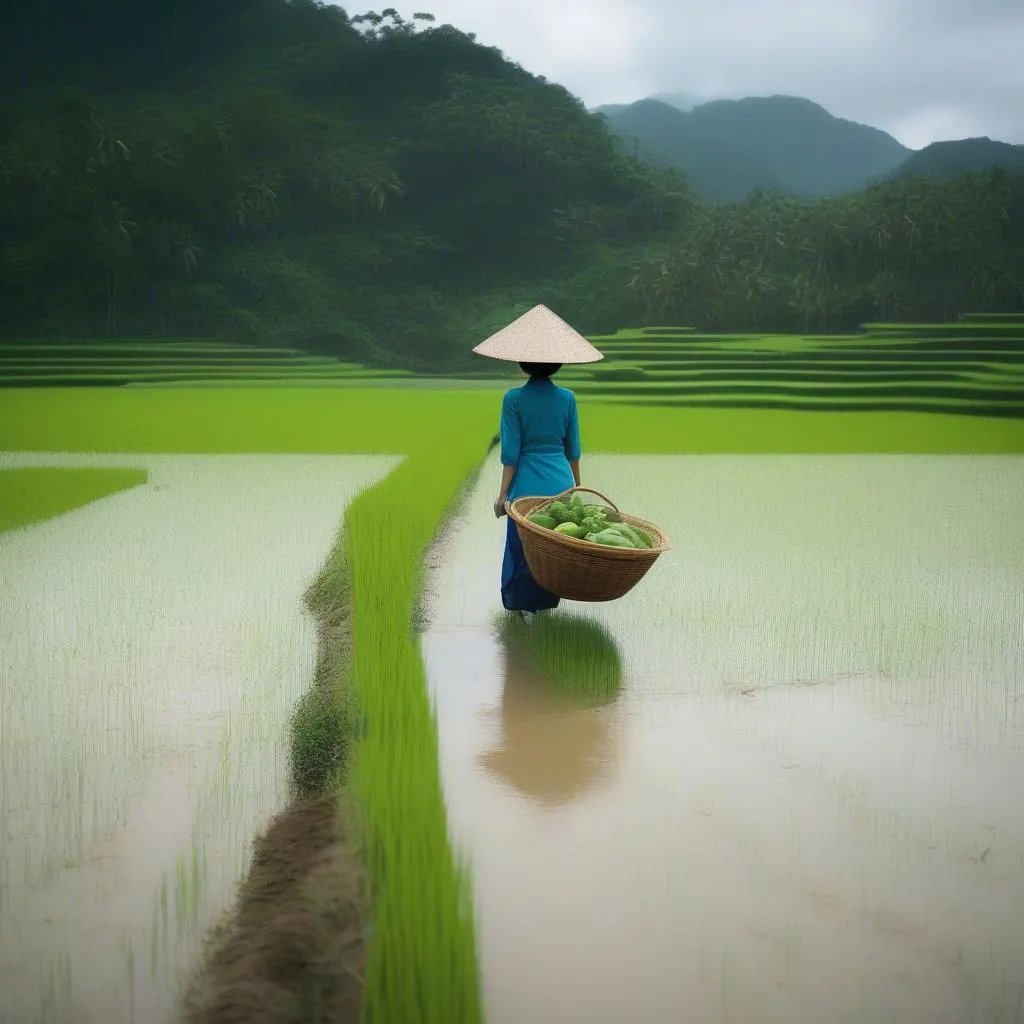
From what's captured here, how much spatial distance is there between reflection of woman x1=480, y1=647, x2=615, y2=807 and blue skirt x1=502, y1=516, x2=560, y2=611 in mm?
522

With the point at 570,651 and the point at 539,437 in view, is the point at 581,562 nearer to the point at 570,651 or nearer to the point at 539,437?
the point at 570,651

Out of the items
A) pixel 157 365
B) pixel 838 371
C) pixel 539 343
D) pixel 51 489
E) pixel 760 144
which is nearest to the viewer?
pixel 539 343

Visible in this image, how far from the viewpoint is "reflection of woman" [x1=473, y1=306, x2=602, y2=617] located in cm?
323

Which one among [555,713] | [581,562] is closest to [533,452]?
[581,562]

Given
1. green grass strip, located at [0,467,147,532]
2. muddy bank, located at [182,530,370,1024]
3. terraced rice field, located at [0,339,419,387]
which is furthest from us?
terraced rice field, located at [0,339,419,387]

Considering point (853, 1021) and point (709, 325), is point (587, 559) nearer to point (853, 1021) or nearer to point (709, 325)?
point (853, 1021)

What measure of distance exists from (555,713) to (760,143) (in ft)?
146

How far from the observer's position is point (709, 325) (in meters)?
18.8

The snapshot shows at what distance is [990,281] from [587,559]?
14.7 meters

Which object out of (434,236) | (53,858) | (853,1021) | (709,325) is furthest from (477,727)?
(434,236)

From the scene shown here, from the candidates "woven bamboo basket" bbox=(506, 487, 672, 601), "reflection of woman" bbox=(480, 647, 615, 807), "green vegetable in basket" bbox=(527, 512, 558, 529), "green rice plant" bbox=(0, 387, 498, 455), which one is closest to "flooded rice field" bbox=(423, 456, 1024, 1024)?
"reflection of woman" bbox=(480, 647, 615, 807)

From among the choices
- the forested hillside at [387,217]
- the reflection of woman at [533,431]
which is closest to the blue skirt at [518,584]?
the reflection of woman at [533,431]

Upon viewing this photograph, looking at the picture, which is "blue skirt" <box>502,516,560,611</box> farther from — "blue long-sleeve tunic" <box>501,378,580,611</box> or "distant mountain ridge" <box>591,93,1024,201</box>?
"distant mountain ridge" <box>591,93,1024,201</box>

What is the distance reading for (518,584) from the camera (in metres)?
3.32
